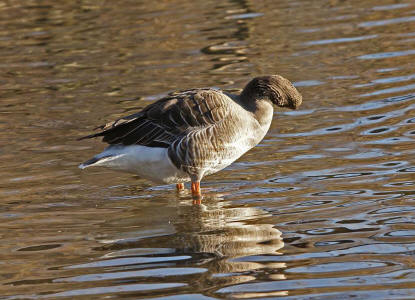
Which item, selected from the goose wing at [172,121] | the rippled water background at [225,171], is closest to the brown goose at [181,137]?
the goose wing at [172,121]

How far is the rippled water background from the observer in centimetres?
694

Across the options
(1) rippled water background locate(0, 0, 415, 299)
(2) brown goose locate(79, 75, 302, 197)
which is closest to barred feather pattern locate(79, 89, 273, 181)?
(2) brown goose locate(79, 75, 302, 197)

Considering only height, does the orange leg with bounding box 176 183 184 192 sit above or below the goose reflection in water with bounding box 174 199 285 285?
above

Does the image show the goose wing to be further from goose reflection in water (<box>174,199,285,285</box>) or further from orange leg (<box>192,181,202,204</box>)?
goose reflection in water (<box>174,199,285,285</box>)

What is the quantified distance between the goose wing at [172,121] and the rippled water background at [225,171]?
745mm

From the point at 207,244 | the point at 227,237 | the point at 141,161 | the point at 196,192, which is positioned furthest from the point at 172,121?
the point at 207,244

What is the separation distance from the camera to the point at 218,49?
56.7 feet

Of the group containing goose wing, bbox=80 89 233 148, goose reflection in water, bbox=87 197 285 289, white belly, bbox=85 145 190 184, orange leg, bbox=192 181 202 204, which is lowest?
goose reflection in water, bbox=87 197 285 289

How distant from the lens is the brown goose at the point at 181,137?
9461 mm

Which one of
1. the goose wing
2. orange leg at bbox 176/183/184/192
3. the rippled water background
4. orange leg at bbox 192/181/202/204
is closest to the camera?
the rippled water background

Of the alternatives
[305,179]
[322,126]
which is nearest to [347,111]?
[322,126]

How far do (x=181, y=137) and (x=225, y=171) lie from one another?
1482mm

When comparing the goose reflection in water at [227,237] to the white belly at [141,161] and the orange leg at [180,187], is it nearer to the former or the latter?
the white belly at [141,161]

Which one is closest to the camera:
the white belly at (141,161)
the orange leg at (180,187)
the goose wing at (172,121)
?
the white belly at (141,161)
